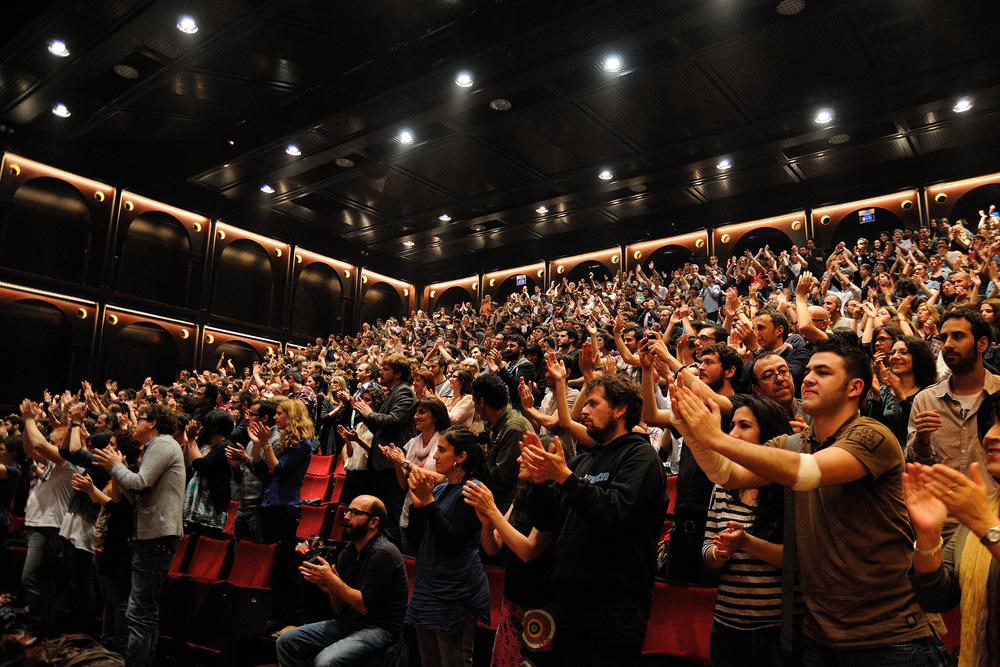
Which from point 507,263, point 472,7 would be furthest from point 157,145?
point 507,263

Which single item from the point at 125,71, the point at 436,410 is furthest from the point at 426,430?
the point at 125,71

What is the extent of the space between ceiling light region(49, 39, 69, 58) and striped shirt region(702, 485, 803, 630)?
425 inches

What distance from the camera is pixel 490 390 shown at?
3.42m

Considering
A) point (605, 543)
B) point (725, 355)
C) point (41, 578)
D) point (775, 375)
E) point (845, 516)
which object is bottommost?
point (41, 578)

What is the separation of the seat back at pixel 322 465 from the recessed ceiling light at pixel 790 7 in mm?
7328

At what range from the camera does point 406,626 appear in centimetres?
304

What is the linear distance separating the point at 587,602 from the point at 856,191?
12850 millimetres

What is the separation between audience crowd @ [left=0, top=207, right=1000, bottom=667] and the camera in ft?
5.63

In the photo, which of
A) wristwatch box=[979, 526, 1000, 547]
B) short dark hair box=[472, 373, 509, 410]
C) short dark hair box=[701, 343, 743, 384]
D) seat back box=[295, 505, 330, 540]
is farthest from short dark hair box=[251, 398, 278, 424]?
wristwatch box=[979, 526, 1000, 547]

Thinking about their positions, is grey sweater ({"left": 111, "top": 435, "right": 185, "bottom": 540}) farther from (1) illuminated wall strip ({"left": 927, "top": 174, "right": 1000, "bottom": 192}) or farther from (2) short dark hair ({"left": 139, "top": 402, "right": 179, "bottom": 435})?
(1) illuminated wall strip ({"left": 927, "top": 174, "right": 1000, "bottom": 192})

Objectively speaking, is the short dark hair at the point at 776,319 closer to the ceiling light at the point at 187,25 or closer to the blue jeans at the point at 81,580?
the blue jeans at the point at 81,580

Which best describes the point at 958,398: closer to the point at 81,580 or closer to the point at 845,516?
the point at 845,516

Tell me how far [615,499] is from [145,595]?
3.23 meters

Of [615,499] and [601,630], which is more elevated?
[615,499]
